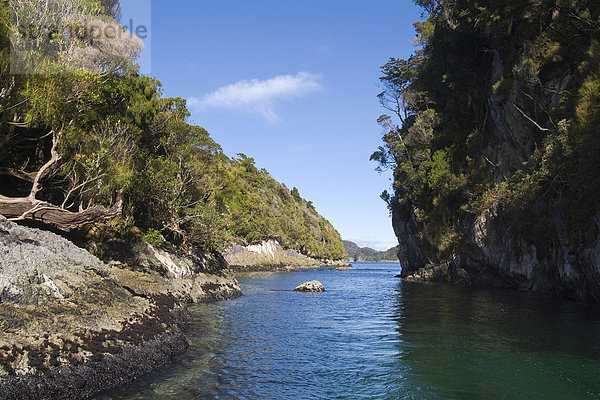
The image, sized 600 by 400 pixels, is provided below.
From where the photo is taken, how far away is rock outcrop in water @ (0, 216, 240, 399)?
29.3ft

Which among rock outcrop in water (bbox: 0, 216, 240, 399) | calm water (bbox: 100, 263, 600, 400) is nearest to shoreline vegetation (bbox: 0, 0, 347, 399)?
rock outcrop in water (bbox: 0, 216, 240, 399)

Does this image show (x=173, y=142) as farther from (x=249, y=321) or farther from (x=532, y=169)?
(x=532, y=169)

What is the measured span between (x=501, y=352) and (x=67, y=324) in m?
14.1

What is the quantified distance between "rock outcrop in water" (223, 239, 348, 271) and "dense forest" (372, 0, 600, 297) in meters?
42.8

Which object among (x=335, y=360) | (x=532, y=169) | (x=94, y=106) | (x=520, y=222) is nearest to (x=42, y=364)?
(x=335, y=360)

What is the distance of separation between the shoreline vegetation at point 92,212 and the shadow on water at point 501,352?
8.37 m

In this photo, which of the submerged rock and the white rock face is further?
the white rock face

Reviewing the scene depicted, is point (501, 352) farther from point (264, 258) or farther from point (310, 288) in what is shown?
point (264, 258)

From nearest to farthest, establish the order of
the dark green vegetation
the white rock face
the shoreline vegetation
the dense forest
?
the shoreline vegetation < the dark green vegetation < the dense forest < the white rock face

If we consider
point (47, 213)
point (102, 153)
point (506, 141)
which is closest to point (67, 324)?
point (47, 213)

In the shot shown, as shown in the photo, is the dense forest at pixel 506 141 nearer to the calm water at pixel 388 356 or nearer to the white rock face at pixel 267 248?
the calm water at pixel 388 356

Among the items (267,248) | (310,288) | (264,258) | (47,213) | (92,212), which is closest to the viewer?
(47,213)

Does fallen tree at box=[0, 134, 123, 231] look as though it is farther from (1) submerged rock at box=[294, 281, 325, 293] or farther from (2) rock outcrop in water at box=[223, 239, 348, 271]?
(2) rock outcrop in water at box=[223, 239, 348, 271]

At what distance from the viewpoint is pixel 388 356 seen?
46.9 feet
